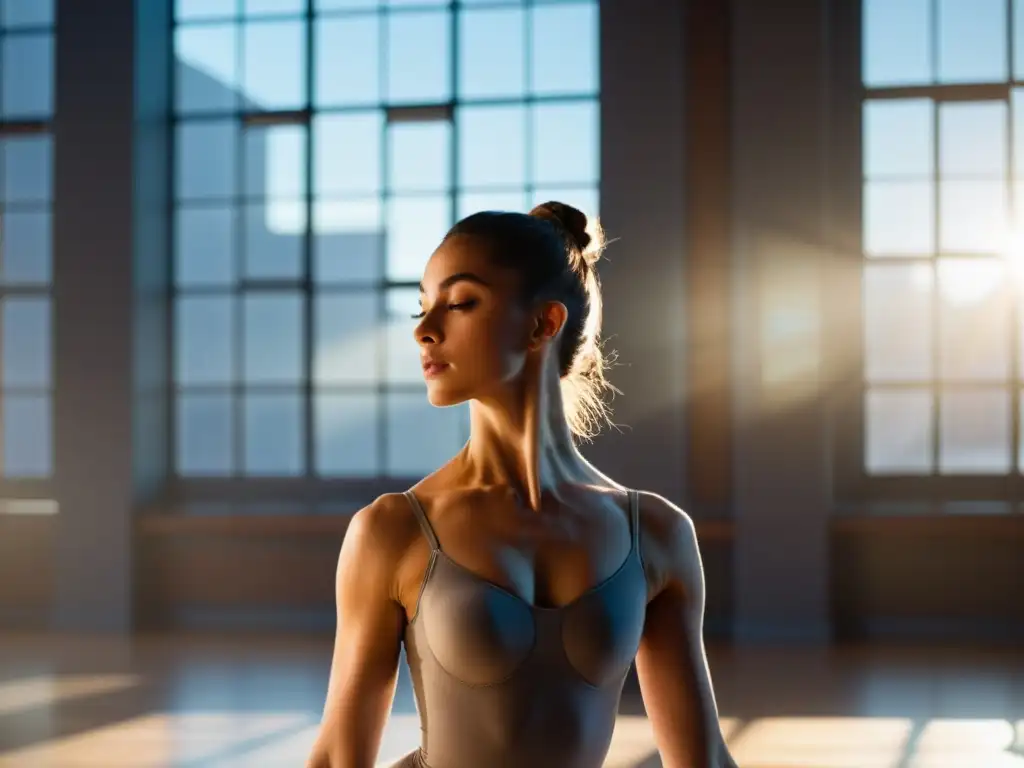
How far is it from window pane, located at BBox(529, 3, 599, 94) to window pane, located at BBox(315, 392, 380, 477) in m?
2.29

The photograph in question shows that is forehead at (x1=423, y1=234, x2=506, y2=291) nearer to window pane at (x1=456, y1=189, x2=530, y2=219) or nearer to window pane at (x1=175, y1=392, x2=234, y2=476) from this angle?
window pane at (x1=456, y1=189, x2=530, y2=219)

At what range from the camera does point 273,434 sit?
25.7ft

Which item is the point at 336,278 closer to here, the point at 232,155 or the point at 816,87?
the point at 232,155

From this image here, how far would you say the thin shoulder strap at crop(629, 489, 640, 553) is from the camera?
45.2 inches

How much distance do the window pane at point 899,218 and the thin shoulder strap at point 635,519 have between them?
21.1 feet

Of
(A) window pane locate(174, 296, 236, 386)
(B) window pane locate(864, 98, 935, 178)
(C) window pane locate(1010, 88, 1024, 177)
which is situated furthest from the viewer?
(A) window pane locate(174, 296, 236, 386)

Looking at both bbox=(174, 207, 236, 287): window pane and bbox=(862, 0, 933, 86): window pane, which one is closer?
bbox=(862, 0, 933, 86): window pane

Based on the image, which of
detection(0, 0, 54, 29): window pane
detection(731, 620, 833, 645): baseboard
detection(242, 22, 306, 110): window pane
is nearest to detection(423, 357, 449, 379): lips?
detection(731, 620, 833, 645): baseboard

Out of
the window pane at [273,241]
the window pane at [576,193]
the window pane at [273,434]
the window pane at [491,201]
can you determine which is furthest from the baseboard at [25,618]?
the window pane at [576,193]

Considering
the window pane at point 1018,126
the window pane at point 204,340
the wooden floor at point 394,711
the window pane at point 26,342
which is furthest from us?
the window pane at point 26,342

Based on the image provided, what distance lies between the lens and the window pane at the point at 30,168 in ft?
26.4

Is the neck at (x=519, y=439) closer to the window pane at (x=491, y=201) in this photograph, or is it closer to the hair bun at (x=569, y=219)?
the hair bun at (x=569, y=219)

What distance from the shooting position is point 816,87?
269 inches

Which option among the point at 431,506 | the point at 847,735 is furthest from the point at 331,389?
the point at 431,506
